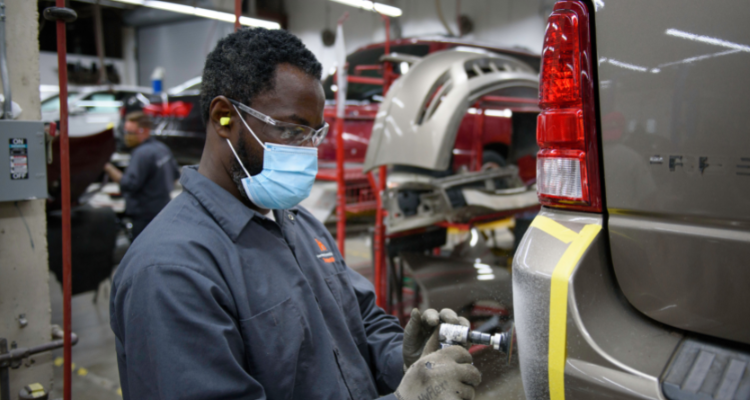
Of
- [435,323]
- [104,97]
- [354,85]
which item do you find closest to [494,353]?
[435,323]

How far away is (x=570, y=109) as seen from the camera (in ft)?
3.88

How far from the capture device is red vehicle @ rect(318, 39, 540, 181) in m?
4.98

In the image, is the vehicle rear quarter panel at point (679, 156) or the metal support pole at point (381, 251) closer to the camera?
the vehicle rear quarter panel at point (679, 156)

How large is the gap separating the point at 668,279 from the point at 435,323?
1.79 feet

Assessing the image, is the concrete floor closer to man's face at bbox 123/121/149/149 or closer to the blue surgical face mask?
man's face at bbox 123/121/149/149

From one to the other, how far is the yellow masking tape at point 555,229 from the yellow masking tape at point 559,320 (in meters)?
0.05

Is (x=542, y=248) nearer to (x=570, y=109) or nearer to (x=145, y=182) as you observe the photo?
(x=570, y=109)

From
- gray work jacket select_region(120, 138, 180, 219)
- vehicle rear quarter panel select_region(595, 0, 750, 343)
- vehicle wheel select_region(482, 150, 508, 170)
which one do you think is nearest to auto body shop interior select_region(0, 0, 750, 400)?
vehicle rear quarter panel select_region(595, 0, 750, 343)

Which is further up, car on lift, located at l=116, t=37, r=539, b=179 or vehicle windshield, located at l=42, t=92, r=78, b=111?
vehicle windshield, located at l=42, t=92, r=78, b=111

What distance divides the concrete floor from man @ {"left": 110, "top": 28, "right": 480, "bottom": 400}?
A: 58.5 inches

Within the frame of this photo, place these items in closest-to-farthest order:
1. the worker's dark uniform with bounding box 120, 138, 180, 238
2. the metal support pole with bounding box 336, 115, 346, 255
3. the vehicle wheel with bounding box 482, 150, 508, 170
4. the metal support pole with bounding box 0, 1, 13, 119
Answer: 1. the metal support pole with bounding box 0, 1, 13, 119
2. the metal support pole with bounding box 336, 115, 346, 255
3. the worker's dark uniform with bounding box 120, 138, 180, 238
4. the vehicle wheel with bounding box 482, 150, 508, 170

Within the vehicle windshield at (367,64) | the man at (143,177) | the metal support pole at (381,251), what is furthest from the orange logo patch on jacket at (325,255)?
the vehicle windshield at (367,64)

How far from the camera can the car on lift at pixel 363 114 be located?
16.7ft

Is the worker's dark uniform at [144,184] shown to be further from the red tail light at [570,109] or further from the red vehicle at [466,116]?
the red tail light at [570,109]
